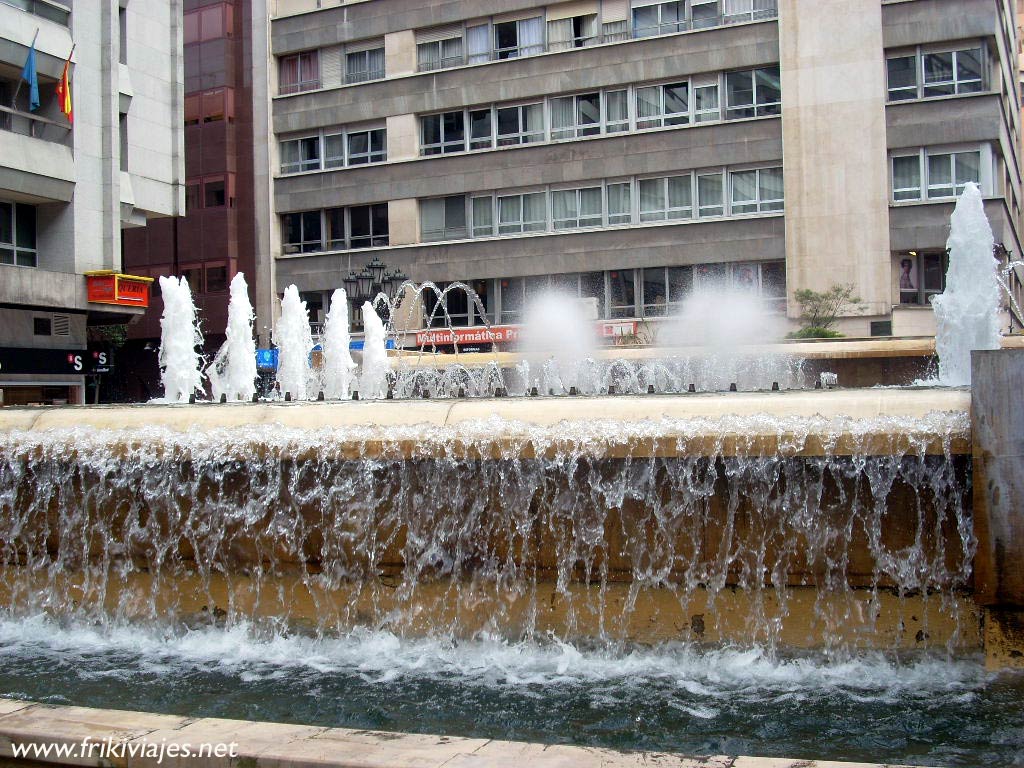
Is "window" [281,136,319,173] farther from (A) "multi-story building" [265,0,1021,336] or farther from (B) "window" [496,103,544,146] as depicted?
(B) "window" [496,103,544,146]

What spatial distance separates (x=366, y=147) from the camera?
135 ft

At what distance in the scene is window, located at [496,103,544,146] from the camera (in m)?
37.8

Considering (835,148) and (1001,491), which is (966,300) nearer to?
(1001,491)

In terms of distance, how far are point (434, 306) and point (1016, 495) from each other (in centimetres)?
3517

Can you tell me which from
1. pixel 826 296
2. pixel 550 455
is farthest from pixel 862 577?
pixel 826 296

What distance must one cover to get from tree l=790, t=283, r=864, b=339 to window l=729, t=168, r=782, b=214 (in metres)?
3.59

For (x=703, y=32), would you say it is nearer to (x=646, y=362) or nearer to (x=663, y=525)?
(x=646, y=362)

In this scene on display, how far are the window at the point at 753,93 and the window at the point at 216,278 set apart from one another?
68.4 feet

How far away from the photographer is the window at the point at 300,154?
138 ft

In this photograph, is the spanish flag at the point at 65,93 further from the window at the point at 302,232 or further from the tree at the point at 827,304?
the tree at the point at 827,304

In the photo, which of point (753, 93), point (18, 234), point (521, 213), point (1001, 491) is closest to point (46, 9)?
point (18, 234)

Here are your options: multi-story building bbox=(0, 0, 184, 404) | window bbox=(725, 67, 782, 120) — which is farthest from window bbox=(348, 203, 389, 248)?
window bbox=(725, 67, 782, 120)

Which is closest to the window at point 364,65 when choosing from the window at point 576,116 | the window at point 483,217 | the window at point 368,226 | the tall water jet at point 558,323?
the window at point 368,226

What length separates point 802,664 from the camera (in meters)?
5.63
